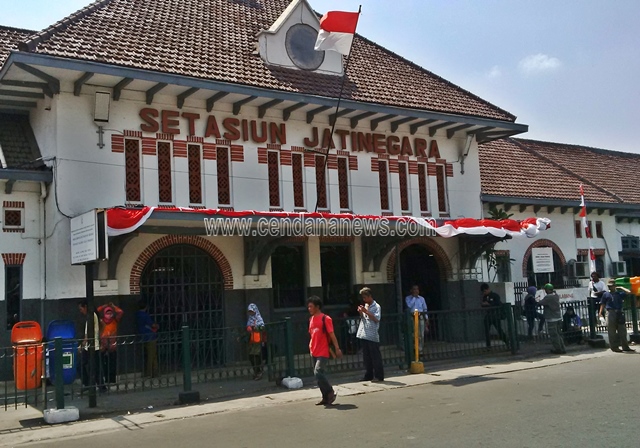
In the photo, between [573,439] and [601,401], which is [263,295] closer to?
[601,401]

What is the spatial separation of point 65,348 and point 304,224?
18.4ft

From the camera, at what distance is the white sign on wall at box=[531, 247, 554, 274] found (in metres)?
23.6

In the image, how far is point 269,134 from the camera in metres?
17.2

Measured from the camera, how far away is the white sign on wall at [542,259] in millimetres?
23625

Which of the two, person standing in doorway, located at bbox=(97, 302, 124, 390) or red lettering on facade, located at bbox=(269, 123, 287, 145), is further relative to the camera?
red lettering on facade, located at bbox=(269, 123, 287, 145)

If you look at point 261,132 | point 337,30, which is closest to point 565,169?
point 337,30

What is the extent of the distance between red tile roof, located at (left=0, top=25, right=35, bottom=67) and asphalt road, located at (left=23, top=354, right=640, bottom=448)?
37.6 ft

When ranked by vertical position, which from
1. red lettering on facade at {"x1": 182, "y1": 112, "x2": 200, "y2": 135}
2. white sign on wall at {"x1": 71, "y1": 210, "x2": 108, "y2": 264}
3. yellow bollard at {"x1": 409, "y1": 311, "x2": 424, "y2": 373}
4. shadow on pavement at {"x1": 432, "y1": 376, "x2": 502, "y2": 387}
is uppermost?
red lettering on facade at {"x1": 182, "y1": 112, "x2": 200, "y2": 135}

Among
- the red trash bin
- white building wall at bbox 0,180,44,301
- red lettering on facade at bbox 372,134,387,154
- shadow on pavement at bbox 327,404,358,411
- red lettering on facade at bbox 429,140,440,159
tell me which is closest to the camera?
shadow on pavement at bbox 327,404,358,411

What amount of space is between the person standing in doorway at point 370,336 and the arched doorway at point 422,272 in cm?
721

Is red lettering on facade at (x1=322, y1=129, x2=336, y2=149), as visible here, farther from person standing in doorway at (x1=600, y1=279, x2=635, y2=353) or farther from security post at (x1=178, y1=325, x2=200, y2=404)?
person standing in doorway at (x1=600, y1=279, x2=635, y2=353)

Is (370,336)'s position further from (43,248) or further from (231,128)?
(43,248)

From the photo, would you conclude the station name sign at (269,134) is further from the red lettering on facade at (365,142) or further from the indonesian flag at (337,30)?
the indonesian flag at (337,30)

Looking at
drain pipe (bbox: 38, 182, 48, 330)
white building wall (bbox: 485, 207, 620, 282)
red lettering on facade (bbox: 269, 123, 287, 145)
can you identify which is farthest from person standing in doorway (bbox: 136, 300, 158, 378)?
white building wall (bbox: 485, 207, 620, 282)
